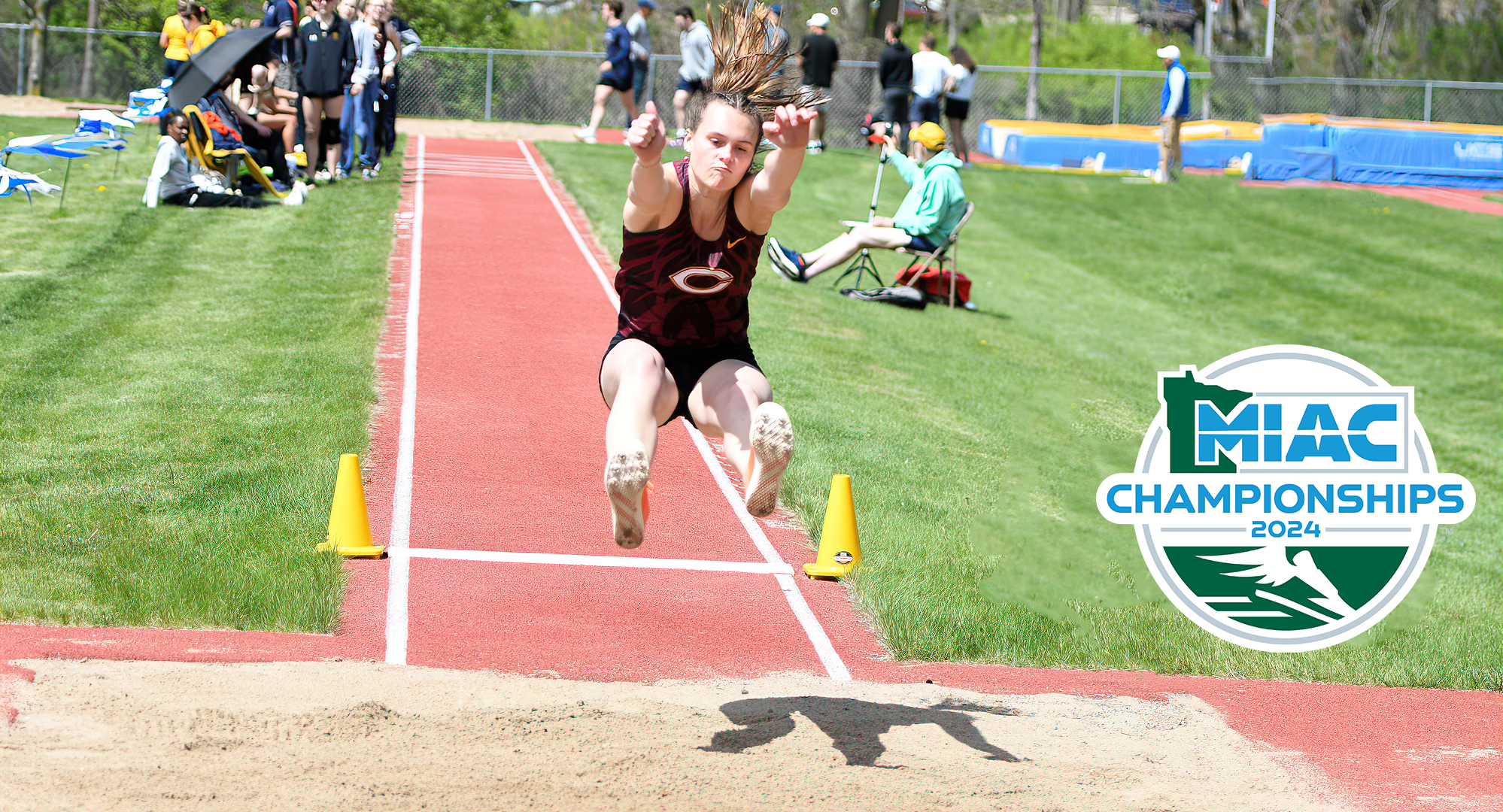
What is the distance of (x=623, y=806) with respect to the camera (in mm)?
4621

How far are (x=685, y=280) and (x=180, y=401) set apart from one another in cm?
581

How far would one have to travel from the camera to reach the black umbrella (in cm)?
1437

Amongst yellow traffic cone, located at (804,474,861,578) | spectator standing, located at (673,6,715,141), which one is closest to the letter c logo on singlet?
yellow traffic cone, located at (804,474,861,578)

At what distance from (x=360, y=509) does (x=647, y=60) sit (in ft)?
56.2

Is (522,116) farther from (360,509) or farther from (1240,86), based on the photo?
(360,509)

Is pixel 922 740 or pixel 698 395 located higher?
pixel 698 395

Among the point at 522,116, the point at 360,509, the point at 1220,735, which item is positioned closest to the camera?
the point at 1220,735

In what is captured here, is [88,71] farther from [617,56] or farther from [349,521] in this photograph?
[349,521]

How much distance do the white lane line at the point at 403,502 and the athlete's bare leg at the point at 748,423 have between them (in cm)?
203

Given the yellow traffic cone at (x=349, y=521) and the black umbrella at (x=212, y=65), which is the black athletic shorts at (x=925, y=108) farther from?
the yellow traffic cone at (x=349, y=521)

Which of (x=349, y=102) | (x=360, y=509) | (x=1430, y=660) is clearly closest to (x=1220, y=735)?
(x=1430, y=660)

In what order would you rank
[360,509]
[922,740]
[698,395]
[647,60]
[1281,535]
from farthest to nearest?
[647,60] < [1281,535] < [360,509] < [922,740] < [698,395]

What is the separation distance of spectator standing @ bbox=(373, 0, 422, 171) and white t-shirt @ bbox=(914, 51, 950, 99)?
722cm

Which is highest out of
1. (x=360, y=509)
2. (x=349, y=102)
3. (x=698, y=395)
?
(x=349, y=102)
